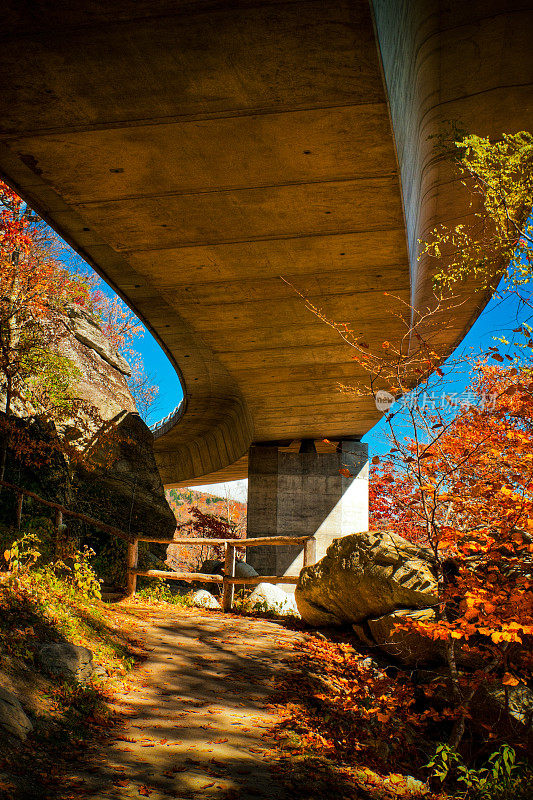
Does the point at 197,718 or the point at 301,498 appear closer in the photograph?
the point at 197,718

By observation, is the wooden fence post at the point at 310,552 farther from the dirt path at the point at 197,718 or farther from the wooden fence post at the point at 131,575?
the wooden fence post at the point at 131,575

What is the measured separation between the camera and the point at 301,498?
17203 mm

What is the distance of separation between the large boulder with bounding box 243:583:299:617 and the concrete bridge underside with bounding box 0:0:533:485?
5.30m

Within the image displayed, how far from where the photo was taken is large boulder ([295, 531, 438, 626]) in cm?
818

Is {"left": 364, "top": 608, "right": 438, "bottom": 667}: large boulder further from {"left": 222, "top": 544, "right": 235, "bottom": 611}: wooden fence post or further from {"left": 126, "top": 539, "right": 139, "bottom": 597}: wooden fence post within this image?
{"left": 126, "top": 539, "right": 139, "bottom": 597}: wooden fence post

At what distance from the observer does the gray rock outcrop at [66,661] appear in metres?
5.35

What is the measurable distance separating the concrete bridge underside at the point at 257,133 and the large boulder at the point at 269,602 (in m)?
5.30

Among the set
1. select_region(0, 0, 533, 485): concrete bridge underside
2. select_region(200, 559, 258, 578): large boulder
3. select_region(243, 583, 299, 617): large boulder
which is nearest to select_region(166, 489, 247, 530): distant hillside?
select_region(200, 559, 258, 578): large boulder

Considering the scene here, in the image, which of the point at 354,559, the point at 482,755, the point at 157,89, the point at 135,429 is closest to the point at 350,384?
the point at 354,559

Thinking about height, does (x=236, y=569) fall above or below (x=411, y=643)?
above

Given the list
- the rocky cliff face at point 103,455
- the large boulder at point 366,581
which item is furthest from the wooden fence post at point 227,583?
the rocky cliff face at point 103,455

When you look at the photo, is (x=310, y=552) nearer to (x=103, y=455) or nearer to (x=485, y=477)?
(x=485, y=477)

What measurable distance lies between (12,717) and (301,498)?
525 inches

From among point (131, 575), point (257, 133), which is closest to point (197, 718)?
point (257, 133)
